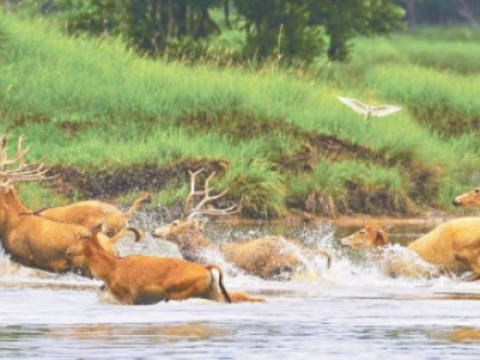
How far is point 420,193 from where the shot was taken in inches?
1217

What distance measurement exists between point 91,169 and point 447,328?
13467mm

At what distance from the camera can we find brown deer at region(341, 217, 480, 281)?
20.7 meters

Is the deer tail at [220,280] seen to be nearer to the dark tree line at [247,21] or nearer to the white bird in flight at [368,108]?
the white bird in flight at [368,108]

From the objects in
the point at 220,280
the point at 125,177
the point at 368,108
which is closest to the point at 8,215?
the point at 220,280

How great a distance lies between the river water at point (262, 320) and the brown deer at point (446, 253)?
0.14 metres

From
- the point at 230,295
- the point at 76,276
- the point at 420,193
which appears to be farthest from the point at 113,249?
the point at 420,193

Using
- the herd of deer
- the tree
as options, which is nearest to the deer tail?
the herd of deer

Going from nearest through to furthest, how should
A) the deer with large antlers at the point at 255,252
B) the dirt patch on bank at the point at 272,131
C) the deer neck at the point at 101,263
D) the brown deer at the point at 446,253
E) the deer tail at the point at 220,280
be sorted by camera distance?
the deer tail at the point at 220,280 → the deer neck at the point at 101,263 → the brown deer at the point at 446,253 → the deer with large antlers at the point at 255,252 → the dirt patch on bank at the point at 272,131

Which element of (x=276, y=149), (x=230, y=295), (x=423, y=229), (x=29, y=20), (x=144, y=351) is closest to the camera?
(x=144, y=351)

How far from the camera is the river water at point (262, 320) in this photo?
48.6ft

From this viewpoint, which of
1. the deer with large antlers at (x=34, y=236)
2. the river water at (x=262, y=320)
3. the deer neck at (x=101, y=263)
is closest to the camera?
the river water at (x=262, y=320)

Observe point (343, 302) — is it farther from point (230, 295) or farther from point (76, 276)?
point (76, 276)

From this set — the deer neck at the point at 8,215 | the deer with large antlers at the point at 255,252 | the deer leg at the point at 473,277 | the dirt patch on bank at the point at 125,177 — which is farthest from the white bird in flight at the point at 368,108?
the deer neck at the point at 8,215

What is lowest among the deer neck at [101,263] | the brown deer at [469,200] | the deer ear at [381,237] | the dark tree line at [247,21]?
the dark tree line at [247,21]
